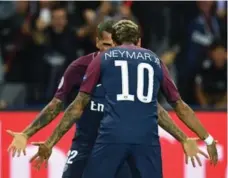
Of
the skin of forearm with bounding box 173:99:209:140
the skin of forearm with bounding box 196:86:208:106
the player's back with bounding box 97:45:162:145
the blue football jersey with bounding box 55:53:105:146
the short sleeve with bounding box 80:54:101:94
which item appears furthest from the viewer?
the skin of forearm with bounding box 196:86:208:106

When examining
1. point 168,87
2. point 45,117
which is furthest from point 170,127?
point 45,117

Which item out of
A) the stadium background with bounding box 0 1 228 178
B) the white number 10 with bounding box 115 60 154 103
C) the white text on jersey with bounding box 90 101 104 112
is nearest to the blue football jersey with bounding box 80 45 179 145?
the white number 10 with bounding box 115 60 154 103

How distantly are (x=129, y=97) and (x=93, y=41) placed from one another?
476 centimetres

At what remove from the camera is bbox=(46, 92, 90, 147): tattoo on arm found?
20.1ft

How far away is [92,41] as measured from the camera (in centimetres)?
1062

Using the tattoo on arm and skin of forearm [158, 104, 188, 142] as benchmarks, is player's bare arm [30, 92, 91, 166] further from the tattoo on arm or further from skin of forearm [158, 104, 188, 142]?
skin of forearm [158, 104, 188, 142]

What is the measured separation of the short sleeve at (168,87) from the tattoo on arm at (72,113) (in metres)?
0.55

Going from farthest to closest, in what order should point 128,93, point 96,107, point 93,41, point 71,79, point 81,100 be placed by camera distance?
point 93,41 → point 71,79 → point 96,107 → point 81,100 → point 128,93

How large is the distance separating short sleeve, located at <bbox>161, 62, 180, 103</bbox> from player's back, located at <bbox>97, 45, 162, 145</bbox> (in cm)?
15

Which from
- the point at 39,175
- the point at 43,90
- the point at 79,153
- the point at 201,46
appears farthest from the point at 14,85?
the point at 79,153

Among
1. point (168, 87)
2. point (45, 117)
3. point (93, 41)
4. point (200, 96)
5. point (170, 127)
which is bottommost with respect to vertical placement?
point (170, 127)

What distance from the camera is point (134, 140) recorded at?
5879mm

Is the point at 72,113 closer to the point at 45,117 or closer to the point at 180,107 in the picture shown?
the point at 45,117

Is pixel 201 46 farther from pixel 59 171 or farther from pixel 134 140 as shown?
pixel 134 140
